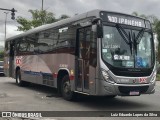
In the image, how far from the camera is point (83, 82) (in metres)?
11.9

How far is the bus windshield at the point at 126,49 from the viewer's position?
36.6 feet

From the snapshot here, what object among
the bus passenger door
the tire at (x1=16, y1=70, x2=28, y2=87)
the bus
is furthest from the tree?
the bus passenger door

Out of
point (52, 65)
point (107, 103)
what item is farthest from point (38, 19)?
point (107, 103)

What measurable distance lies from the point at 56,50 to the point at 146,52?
4.09 metres

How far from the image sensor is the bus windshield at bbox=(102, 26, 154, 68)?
11.1 meters

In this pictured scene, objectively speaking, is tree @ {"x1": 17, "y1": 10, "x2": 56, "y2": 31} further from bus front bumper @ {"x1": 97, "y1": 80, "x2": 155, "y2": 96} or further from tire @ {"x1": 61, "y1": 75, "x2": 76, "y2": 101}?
bus front bumper @ {"x1": 97, "y1": 80, "x2": 155, "y2": 96}

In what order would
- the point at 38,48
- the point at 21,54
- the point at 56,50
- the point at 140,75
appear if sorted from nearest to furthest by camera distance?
the point at 140,75 < the point at 56,50 < the point at 38,48 < the point at 21,54

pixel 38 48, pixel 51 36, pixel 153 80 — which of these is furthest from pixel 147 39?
pixel 38 48

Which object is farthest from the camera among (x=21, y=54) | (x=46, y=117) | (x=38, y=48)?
(x=21, y=54)

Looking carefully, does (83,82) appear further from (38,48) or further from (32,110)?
(38,48)

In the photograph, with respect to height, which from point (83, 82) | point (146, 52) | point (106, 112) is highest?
point (146, 52)

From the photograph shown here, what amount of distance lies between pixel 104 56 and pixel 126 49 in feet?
3.01

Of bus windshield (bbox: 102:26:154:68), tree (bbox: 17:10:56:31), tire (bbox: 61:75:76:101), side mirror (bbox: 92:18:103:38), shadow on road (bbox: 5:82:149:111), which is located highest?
tree (bbox: 17:10:56:31)

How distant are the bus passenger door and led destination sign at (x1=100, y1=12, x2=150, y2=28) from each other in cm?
75
